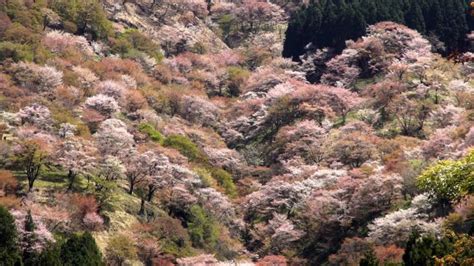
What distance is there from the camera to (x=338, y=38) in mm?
102500

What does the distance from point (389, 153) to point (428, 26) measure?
45.5 meters

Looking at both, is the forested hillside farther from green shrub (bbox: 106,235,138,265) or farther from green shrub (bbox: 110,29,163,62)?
green shrub (bbox: 110,29,163,62)

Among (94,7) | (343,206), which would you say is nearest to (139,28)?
(94,7)

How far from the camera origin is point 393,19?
99.7 meters

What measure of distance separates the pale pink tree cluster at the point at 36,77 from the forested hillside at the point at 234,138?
0.16 metres

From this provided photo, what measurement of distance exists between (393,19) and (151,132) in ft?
162

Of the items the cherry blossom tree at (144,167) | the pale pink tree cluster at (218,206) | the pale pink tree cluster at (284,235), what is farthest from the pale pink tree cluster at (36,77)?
the pale pink tree cluster at (284,235)

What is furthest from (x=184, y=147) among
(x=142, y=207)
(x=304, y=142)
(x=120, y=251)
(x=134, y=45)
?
(x=134, y=45)

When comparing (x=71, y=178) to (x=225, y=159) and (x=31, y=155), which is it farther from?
(x=225, y=159)

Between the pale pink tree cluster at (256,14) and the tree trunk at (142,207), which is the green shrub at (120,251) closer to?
the tree trunk at (142,207)

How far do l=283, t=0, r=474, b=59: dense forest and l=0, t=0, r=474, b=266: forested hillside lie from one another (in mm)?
278

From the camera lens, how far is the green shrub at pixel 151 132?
6975 centimetres

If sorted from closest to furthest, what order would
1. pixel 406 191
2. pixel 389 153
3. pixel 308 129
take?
pixel 406 191 → pixel 389 153 → pixel 308 129

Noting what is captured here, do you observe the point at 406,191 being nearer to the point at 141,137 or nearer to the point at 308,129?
the point at 308,129
